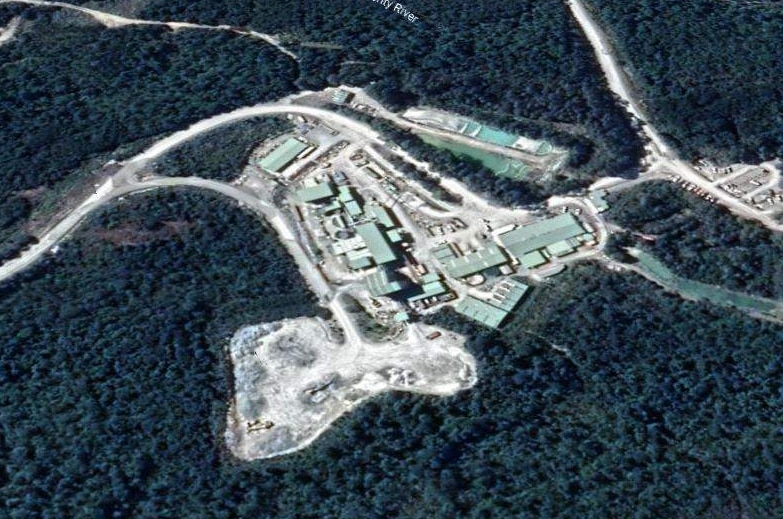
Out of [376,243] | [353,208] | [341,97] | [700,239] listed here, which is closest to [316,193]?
[353,208]

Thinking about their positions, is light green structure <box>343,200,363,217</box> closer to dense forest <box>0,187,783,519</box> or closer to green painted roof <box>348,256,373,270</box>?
green painted roof <box>348,256,373,270</box>

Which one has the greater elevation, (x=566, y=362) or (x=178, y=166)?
(x=178, y=166)

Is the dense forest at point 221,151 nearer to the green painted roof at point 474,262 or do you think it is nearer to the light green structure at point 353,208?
the light green structure at point 353,208

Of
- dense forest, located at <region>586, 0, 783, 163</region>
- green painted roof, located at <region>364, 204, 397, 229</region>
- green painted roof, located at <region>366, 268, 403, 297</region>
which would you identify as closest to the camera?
green painted roof, located at <region>366, 268, 403, 297</region>

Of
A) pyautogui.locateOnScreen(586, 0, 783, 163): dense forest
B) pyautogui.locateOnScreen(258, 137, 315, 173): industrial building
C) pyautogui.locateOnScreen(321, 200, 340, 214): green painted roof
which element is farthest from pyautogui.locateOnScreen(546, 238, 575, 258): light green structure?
pyautogui.locateOnScreen(258, 137, 315, 173): industrial building

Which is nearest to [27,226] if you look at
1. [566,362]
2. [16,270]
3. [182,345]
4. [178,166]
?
[16,270]

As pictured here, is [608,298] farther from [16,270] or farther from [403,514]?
[16,270]

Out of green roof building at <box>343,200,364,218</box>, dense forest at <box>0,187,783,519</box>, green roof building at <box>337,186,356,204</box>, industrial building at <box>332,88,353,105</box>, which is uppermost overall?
industrial building at <box>332,88,353,105</box>
